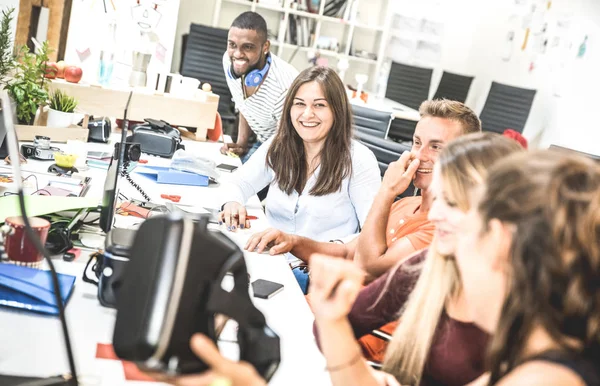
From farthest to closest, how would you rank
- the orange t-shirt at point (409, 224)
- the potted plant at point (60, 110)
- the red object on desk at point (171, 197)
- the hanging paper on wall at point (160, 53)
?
the hanging paper on wall at point (160, 53) → the potted plant at point (60, 110) → the red object on desk at point (171, 197) → the orange t-shirt at point (409, 224)

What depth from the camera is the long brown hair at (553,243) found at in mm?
831

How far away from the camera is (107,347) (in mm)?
1322

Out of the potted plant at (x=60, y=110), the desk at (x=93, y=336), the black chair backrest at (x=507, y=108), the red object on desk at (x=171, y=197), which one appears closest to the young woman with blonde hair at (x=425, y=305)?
the desk at (x=93, y=336)

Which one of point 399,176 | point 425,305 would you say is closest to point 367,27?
point 399,176

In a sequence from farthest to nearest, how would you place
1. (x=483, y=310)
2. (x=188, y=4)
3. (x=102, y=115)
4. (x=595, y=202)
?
(x=188, y=4)
(x=102, y=115)
(x=483, y=310)
(x=595, y=202)

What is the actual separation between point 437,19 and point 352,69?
1083 mm

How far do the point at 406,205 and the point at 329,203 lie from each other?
1.26ft

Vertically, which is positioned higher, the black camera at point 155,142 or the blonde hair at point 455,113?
the blonde hair at point 455,113

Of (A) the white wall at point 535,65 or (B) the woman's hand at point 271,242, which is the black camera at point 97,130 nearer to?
(B) the woman's hand at point 271,242

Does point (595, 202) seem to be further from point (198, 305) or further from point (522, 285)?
point (198, 305)

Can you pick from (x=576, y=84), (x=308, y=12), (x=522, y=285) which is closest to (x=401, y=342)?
(x=522, y=285)

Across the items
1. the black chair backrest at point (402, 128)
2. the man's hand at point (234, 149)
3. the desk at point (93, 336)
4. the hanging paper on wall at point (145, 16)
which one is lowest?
the desk at point (93, 336)

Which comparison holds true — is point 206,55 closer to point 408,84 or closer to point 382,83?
point 382,83

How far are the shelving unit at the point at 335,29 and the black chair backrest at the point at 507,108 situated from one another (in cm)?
147
